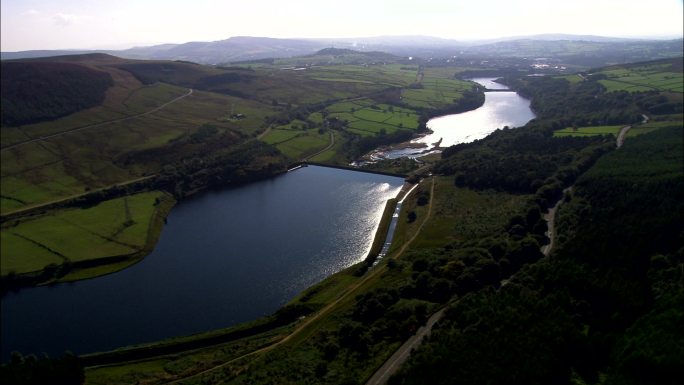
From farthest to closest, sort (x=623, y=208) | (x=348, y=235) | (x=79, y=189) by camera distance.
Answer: (x=79, y=189), (x=348, y=235), (x=623, y=208)

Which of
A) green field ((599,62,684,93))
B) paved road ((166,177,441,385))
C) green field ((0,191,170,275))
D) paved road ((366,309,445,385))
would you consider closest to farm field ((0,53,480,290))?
green field ((0,191,170,275))

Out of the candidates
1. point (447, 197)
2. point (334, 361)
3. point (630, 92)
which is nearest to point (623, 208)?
point (447, 197)

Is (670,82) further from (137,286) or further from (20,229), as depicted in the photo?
(20,229)

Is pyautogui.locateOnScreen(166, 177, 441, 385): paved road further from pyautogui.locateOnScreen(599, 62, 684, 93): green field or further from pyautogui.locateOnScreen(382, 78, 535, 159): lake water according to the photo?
pyautogui.locateOnScreen(599, 62, 684, 93): green field

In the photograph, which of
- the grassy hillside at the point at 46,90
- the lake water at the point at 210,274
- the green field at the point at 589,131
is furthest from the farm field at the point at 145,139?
the green field at the point at 589,131

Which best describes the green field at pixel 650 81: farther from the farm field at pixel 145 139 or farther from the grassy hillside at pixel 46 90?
the grassy hillside at pixel 46 90

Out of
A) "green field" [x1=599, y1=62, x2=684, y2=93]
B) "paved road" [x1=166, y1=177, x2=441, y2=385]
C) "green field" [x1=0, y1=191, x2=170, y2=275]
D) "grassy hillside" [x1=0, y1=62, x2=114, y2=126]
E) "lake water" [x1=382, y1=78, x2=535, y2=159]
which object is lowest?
"paved road" [x1=166, y1=177, x2=441, y2=385]
